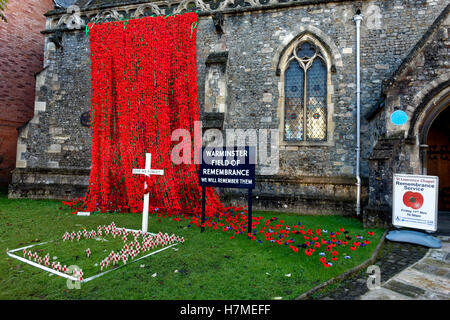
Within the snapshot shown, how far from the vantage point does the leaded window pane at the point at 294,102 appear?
890 cm

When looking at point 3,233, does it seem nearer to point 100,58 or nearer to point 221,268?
point 221,268

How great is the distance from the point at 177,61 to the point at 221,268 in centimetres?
764

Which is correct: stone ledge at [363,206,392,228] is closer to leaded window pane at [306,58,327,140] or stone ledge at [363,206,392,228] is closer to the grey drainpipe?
the grey drainpipe

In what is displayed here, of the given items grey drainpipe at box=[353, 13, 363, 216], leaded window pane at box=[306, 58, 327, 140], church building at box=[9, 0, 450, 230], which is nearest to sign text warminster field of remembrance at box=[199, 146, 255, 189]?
church building at box=[9, 0, 450, 230]

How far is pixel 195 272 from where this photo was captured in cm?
374

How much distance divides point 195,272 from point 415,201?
5.05 meters

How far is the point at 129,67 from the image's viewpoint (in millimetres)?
9516

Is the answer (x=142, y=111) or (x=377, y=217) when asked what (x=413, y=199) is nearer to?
(x=377, y=217)

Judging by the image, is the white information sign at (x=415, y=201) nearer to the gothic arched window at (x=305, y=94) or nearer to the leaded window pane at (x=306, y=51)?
the gothic arched window at (x=305, y=94)

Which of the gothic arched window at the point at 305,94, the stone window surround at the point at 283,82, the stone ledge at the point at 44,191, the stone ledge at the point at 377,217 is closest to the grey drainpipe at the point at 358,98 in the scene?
the stone window surround at the point at 283,82

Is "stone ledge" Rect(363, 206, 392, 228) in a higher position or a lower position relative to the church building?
lower

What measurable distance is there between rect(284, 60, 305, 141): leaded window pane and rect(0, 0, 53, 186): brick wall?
528 inches

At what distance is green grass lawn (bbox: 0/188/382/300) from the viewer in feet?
10.2

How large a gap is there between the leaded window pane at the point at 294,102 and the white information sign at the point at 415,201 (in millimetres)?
3655
